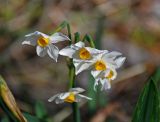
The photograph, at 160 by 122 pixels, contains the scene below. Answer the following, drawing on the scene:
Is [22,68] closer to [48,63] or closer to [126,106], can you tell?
[48,63]

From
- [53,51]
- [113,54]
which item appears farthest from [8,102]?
[113,54]

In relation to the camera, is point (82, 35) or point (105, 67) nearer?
point (105, 67)

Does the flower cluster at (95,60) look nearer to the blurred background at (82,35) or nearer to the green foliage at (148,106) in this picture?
the green foliage at (148,106)

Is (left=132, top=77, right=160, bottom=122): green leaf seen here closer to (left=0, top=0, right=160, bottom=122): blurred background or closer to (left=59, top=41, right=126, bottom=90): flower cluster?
(left=59, top=41, right=126, bottom=90): flower cluster

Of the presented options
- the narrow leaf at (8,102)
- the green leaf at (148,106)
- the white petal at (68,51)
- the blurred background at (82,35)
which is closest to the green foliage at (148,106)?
the green leaf at (148,106)

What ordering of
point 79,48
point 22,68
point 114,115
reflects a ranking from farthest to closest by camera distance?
point 22,68 < point 114,115 < point 79,48

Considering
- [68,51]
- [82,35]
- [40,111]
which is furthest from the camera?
[82,35]

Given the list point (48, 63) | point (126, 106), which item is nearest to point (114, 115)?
point (126, 106)

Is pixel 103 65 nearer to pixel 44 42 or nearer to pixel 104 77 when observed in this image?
pixel 104 77
